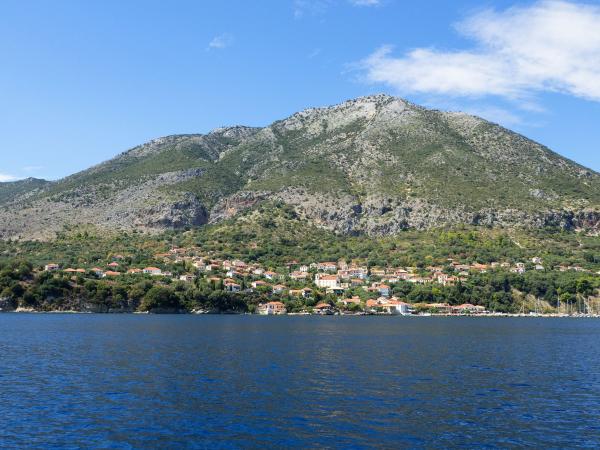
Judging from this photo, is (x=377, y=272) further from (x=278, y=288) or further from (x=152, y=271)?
(x=152, y=271)

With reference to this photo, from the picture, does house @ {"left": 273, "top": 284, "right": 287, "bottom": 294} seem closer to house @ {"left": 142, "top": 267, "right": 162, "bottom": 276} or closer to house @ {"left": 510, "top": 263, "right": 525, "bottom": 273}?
house @ {"left": 142, "top": 267, "right": 162, "bottom": 276}

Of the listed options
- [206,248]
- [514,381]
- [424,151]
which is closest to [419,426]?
[514,381]

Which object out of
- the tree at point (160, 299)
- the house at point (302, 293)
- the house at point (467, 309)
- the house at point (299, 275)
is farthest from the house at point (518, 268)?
the tree at point (160, 299)

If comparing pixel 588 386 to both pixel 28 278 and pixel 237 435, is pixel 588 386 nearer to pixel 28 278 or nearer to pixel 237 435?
pixel 237 435

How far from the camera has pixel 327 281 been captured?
151000mm

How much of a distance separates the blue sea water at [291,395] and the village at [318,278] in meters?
76.8

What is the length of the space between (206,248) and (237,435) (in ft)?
504

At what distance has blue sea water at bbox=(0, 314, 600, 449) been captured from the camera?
24.6 metres


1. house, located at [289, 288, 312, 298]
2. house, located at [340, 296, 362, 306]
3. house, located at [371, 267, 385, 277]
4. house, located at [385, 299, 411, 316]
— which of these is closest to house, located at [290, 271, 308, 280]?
house, located at [289, 288, 312, 298]

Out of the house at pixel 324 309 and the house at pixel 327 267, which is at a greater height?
the house at pixel 327 267

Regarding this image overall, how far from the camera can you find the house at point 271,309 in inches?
5276

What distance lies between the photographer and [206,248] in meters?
176

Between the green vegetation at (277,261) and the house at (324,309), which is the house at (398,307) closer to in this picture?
the green vegetation at (277,261)

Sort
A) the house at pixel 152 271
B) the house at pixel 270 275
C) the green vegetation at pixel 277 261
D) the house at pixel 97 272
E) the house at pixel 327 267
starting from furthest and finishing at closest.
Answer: the house at pixel 327 267, the house at pixel 270 275, the house at pixel 152 271, the house at pixel 97 272, the green vegetation at pixel 277 261
